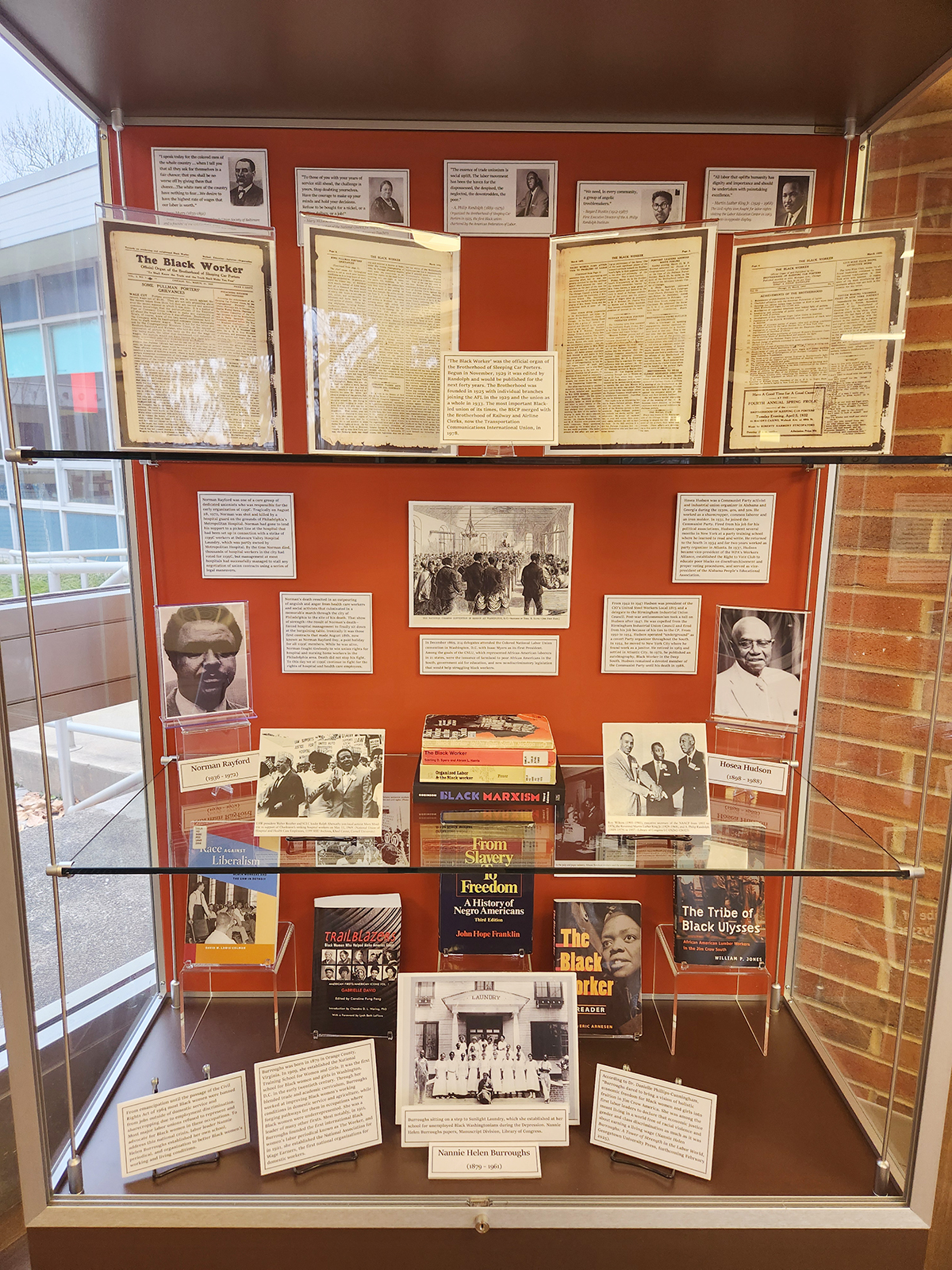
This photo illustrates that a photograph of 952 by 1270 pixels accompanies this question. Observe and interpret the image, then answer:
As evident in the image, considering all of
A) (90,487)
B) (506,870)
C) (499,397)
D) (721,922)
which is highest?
(499,397)

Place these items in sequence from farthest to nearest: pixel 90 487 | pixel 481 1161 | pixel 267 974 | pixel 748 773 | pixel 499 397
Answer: pixel 267 974
pixel 748 773
pixel 90 487
pixel 481 1161
pixel 499 397

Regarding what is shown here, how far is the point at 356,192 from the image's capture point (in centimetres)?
129

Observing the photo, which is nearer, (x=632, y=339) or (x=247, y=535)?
(x=632, y=339)

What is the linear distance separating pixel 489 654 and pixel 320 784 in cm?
43

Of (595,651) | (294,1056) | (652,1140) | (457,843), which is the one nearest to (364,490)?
(595,651)

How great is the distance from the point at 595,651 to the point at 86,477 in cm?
101

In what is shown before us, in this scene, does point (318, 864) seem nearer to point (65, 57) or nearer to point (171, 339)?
point (171, 339)

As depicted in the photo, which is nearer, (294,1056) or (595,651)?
(294,1056)

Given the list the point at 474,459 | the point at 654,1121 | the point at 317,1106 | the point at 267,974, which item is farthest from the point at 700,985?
the point at 474,459

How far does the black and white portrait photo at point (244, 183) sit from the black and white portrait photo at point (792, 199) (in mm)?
954

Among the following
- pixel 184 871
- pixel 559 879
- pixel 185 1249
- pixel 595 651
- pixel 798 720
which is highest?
pixel 595 651

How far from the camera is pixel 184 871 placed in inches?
45.5

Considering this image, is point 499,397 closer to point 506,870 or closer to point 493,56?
point 493,56

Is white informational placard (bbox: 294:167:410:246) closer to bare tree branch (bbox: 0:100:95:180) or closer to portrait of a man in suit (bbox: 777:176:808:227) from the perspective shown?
bare tree branch (bbox: 0:100:95:180)
